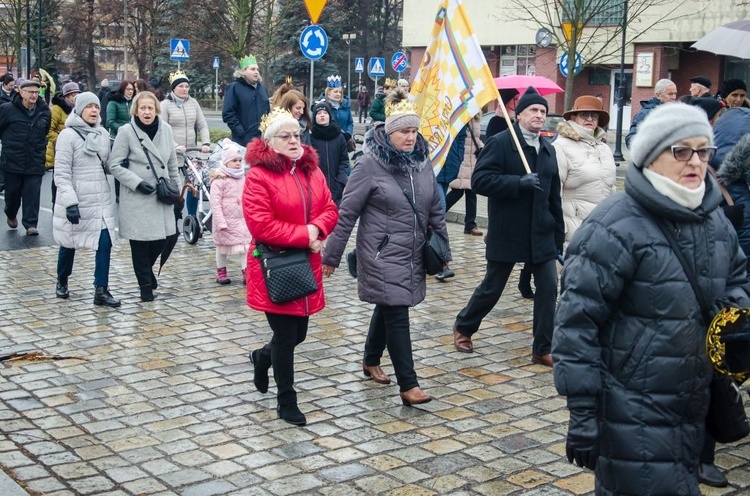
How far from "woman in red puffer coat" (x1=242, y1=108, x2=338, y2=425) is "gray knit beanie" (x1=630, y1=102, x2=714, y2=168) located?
2.81 meters

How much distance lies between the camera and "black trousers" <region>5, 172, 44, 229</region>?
13.9 metres

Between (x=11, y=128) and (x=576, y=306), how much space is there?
11360mm

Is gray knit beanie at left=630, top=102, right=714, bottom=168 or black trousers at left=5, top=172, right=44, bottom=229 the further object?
black trousers at left=5, top=172, right=44, bottom=229

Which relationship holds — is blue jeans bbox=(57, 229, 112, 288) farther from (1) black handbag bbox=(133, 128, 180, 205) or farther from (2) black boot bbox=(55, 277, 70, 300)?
(1) black handbag bbox=(133, 128, 180, 205)

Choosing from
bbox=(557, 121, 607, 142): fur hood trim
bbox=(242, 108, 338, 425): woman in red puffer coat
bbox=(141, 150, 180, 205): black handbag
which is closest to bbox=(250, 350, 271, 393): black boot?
bbox=(242, 108, 338, 425): woman in red puffer coat

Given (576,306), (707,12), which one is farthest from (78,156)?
(707,12)

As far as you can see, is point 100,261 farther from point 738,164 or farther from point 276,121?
point 738,164

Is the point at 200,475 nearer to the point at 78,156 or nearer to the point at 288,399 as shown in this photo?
the point at 288,399

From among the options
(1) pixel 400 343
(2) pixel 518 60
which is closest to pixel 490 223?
(1) pixel 400 343

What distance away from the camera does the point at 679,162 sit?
13.0 ft

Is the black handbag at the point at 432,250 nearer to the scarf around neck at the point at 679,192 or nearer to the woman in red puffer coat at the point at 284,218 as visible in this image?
the woman in red puffer coat at the point at 284,218

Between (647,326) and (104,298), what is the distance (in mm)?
6728

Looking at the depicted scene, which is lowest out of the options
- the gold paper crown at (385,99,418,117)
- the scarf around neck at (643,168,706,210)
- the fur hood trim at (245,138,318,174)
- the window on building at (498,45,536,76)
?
the fur hood trim at (245,138,318,174)

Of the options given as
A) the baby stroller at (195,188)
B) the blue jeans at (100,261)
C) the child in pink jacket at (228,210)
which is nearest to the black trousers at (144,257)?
the blue jeans at (100,261)
